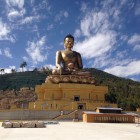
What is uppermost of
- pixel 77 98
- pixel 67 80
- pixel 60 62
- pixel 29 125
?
pixel 60 62

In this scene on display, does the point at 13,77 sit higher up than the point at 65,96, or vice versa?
the point at 13,77

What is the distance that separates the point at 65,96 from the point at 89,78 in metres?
3.19

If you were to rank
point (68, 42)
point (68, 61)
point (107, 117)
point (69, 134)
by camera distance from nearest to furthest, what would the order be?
1. point (69, 134)
2. point (107, 117)
3. point (68, 61)
4. point (68, 42)

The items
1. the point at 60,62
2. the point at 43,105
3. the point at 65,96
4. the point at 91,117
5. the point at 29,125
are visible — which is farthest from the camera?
the point at 60,62

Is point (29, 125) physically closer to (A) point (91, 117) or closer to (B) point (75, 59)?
(A) point (91, 117)

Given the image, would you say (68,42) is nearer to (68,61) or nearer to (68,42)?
(68,42)

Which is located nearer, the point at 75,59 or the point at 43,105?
the point at 43,105

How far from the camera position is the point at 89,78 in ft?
99.6

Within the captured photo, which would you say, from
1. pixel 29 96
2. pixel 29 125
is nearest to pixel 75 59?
pixel 29 125

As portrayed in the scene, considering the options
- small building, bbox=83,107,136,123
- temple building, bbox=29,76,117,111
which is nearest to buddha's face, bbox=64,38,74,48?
temple building, bbox=29,76,117,111

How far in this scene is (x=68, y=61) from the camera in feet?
103

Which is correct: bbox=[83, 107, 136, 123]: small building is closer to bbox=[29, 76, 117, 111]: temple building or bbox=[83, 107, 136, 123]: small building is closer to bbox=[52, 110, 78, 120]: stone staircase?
bbox=[52, 110, 78, 120]: stone staircase

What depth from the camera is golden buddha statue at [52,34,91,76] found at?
1195 inches

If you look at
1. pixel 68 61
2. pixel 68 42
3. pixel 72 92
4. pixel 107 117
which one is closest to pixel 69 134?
pixel 107 117
